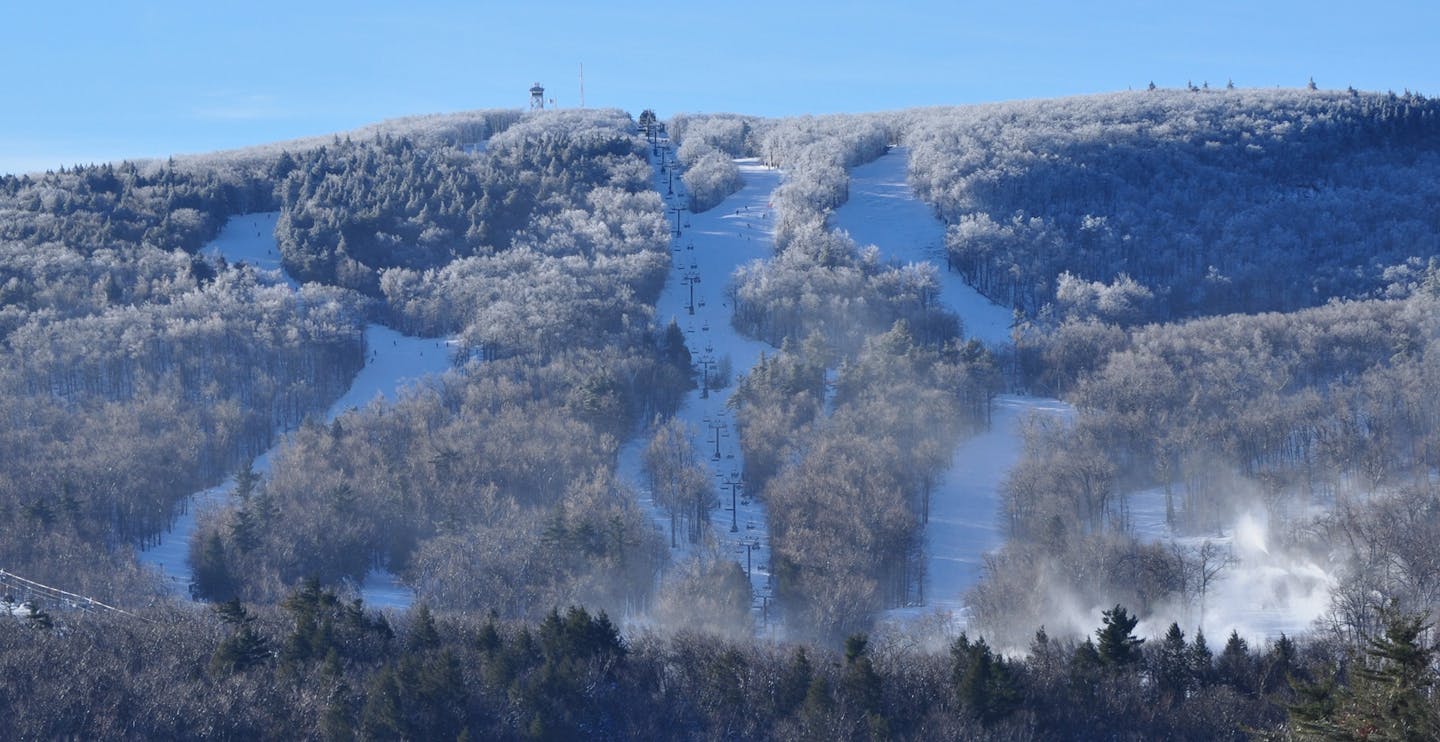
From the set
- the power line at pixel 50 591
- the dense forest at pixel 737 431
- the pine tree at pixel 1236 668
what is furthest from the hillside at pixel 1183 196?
the power line at pixel 50 591

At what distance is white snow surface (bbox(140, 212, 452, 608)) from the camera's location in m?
75.0

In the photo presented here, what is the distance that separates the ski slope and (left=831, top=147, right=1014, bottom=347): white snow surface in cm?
7

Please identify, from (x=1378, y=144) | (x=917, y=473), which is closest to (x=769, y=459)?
(x=917, y=473)

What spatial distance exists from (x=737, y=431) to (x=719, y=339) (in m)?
14.8

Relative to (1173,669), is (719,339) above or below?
above

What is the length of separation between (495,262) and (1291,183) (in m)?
64.7

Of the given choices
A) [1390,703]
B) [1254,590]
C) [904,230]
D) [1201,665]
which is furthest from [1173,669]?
[904,230]

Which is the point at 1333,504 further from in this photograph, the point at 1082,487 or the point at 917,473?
the point at 917,473

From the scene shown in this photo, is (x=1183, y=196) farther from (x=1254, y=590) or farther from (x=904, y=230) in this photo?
(x=1254, y=590)

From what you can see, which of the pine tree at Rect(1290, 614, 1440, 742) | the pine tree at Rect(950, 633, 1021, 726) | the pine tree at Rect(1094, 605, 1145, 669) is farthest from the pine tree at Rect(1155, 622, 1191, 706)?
the pine tree at Rect(1290, 614, 1440, 742)

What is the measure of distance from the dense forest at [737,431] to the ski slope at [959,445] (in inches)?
53.4

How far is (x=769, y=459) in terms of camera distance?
280 ft

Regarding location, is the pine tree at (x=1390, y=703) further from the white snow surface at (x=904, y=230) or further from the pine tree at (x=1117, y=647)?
the white snow surface at (x=904, y=230)

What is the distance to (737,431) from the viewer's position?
297 ft
